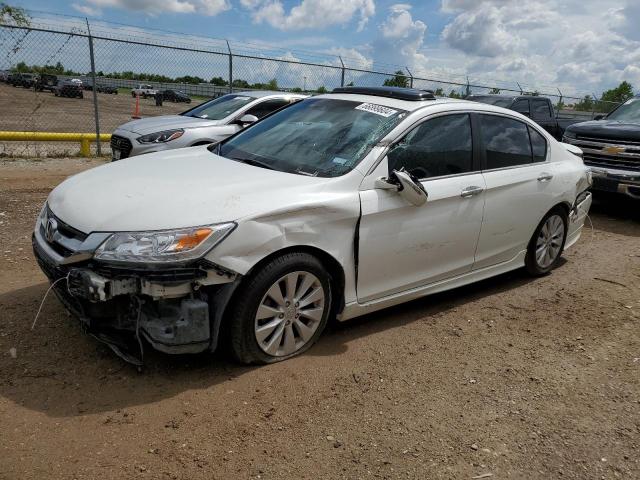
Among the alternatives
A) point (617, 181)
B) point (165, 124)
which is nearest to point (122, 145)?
point (165, 124)

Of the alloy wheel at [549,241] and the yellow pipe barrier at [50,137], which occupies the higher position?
the yellow pipe barrier at [50,137]

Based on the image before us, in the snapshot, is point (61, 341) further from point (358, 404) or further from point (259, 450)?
point (358, 404)

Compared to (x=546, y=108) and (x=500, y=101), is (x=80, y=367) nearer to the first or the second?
(x=500, y=101)

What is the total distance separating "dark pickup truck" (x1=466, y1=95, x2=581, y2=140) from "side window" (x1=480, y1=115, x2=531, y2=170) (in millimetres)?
9165

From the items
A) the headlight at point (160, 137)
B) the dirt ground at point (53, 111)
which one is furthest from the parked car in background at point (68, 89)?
the headlight at point (160, 137)

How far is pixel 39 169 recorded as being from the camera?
30.9 feet

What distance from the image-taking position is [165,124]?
8.45 m

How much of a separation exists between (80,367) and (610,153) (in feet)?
26.0

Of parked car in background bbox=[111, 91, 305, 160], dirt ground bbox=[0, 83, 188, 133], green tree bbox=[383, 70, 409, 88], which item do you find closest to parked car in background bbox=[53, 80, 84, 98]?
dirt ground bbox=[0, 83, 188, 133]

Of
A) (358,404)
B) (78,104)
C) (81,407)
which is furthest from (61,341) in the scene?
(78,104)

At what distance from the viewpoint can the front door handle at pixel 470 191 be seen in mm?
4164

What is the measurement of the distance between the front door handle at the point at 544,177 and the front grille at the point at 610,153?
388cm

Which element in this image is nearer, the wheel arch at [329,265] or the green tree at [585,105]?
the wheel arch at [329,265]

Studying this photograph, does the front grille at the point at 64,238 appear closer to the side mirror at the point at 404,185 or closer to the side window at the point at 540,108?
the side mirror at the point at 404,185
